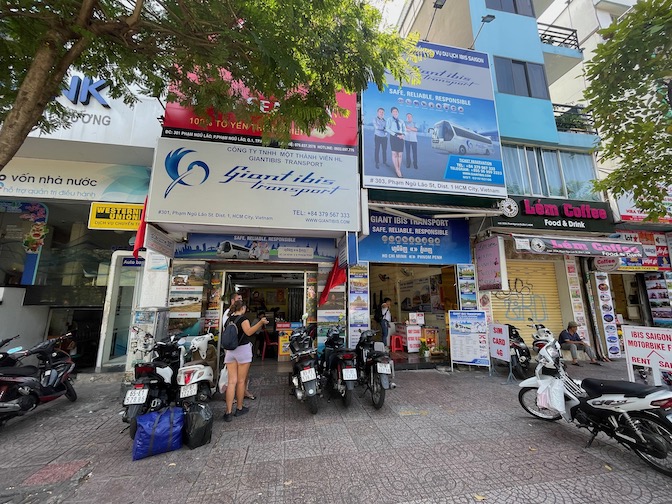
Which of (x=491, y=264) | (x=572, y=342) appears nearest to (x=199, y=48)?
(x=491, y=264)

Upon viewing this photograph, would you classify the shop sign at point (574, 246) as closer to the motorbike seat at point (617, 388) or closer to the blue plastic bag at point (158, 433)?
the motorbike seat at point (617, 388)

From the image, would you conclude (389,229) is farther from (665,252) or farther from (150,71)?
(665,252)

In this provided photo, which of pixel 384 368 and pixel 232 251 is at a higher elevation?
pixel 232 251

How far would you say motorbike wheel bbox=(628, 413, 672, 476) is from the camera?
289cm

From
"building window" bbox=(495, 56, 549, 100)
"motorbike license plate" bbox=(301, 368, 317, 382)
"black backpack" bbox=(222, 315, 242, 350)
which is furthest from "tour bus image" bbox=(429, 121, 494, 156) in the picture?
"black backpack" bbox=(222, 315, 242, 350)

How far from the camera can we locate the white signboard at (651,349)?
3.95 metres

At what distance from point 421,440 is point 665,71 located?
6486mm

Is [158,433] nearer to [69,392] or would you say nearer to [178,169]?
[69,392]

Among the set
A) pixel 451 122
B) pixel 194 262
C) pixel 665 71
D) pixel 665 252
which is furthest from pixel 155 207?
pixel 665 252

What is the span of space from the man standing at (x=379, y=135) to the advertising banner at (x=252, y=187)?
3.21 ft

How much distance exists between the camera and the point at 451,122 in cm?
754

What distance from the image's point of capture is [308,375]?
4.38 metres

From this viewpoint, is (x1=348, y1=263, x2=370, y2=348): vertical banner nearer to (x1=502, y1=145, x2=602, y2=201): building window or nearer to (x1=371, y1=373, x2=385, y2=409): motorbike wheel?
(x1=371, y1=373, x2=385, y2=409): motorbike wheel

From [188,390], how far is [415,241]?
6.11 metres
